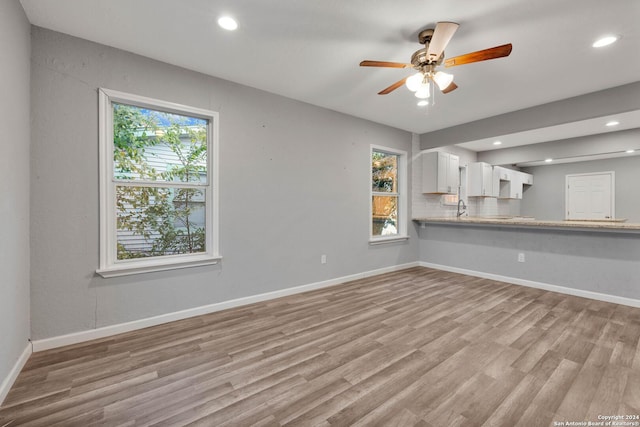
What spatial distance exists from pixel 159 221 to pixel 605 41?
4428 millimetres

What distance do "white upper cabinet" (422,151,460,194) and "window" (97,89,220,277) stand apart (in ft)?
12.9

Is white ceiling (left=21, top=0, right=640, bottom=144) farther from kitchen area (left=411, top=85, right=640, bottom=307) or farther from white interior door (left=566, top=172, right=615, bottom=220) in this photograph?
Answer: white interior door (left=566, top=172, right=615, bottom=220)

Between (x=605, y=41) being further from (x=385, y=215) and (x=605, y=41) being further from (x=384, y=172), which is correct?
(x=385, y=215)

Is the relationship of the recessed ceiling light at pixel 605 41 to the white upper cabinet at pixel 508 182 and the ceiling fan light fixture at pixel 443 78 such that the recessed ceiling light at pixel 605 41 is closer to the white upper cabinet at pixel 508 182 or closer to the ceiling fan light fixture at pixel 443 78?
the ceiling fan light fixture at pixel 443 78

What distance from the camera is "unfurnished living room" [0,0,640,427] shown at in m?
1.76

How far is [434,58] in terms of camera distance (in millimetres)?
2252

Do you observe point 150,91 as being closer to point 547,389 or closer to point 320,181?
point 320,181

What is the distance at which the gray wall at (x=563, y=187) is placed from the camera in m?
6.23

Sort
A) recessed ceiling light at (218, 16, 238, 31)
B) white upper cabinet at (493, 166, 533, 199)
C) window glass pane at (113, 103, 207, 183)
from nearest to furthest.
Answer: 1. recessed ceiling light at (218, 16, 238, 31)
2. window glass pane at (113, 103, 207, 183)
3. white upper cabinet at (493, 166, 533, 199)

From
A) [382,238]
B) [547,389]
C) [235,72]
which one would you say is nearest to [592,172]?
[382,238]

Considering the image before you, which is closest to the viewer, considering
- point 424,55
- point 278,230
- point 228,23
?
point 228,23

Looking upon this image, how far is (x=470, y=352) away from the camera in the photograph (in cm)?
226

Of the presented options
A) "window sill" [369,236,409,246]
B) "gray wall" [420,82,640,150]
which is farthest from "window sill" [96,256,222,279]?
"gray wall" [420,82,640,150]

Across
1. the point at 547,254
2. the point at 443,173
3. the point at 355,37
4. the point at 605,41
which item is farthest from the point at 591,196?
the point at 355,37
